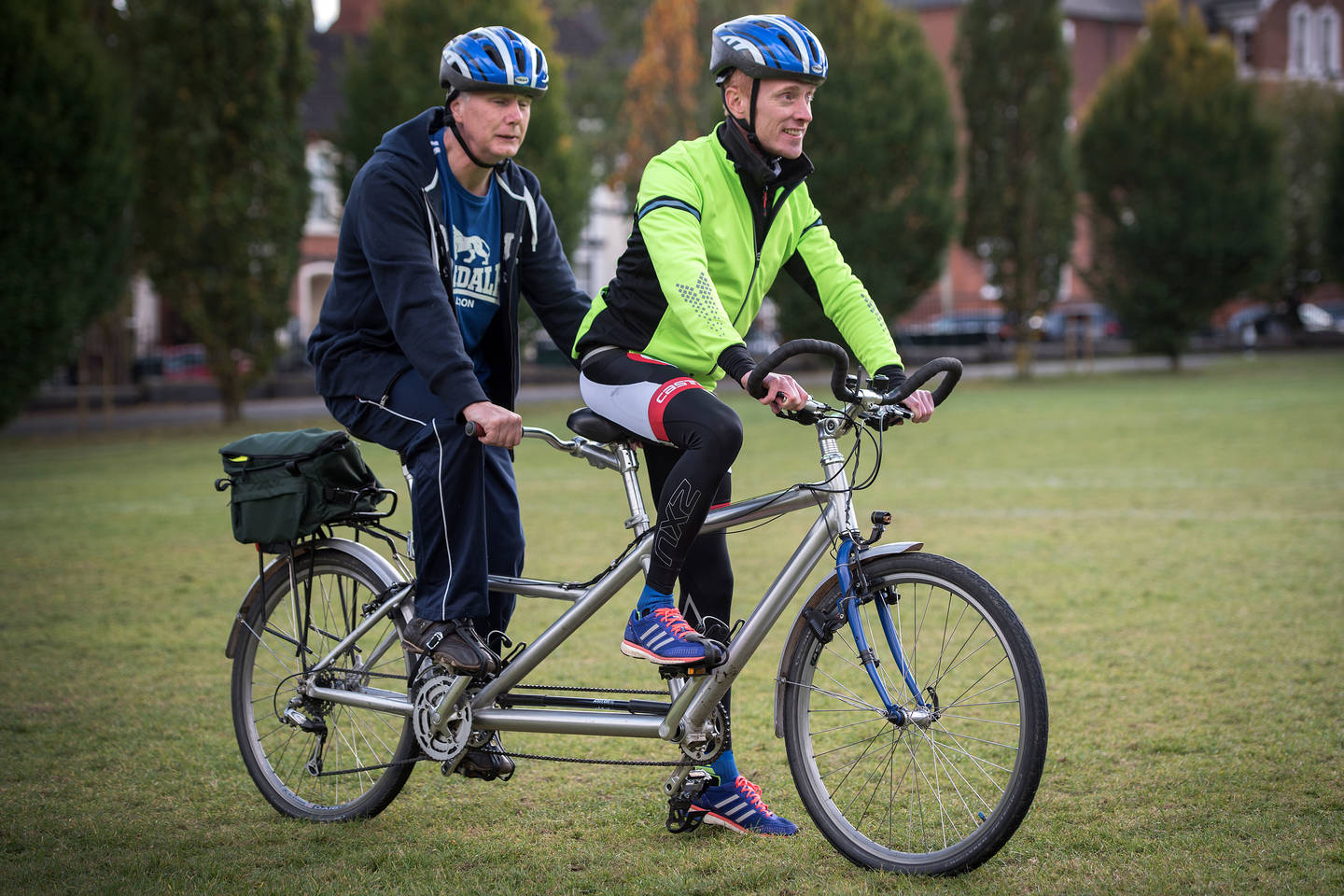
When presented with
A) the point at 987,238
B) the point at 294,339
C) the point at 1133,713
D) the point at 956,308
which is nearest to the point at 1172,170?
the point at 987,238

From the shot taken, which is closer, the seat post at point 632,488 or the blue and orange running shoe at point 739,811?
the seat post at point 632,488

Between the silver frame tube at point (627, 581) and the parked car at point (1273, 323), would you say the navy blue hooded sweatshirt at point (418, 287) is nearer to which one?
the silver frame tube at point (627, 581)

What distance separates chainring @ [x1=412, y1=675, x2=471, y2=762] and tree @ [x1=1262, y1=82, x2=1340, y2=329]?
3945cm

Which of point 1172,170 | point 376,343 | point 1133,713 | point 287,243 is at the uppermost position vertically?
point 1172,170

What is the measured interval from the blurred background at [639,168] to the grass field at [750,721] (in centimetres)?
853

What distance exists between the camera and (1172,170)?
31.4 metres

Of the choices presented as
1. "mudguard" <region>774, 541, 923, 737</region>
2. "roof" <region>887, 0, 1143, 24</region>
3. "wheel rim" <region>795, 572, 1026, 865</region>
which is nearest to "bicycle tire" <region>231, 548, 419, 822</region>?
"mudguard" <region>774, 541, 923, 737</region>

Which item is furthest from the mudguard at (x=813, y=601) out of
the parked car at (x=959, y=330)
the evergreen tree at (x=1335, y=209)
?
the evergreen tree at (x=1335, y=209)

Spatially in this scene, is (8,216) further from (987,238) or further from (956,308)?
(956,308)

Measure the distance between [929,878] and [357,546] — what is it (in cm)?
198

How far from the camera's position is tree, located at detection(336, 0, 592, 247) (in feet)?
78.0

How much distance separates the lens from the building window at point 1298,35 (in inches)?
2397

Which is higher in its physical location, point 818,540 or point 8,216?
point 8,216

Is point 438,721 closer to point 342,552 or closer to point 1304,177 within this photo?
point 342,552
